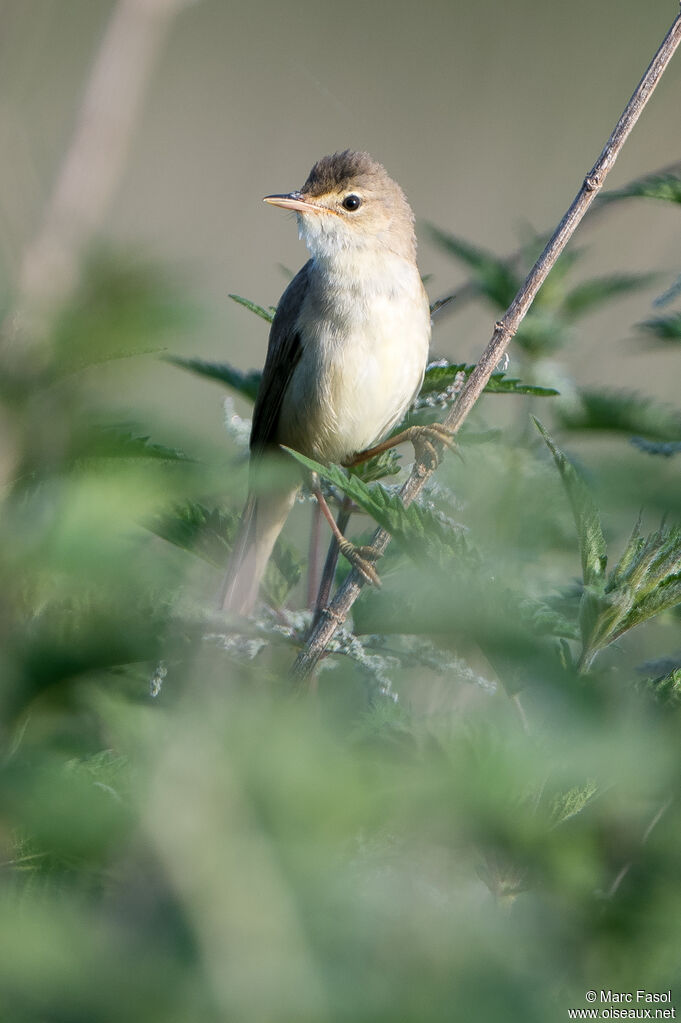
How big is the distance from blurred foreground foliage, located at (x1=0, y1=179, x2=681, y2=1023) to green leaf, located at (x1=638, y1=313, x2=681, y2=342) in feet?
0.44

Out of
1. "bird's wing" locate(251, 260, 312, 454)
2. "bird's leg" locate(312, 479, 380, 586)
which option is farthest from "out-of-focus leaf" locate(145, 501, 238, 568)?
"bird's wing" locate(251, 260, 312, 454)

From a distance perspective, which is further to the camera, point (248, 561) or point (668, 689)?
point (248, 561)

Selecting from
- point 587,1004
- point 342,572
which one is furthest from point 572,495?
point 342,572

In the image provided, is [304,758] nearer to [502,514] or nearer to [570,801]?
[570,801]

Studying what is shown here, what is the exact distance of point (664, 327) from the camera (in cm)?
145

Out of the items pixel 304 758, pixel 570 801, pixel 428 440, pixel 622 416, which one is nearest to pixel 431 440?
pixel 428 440

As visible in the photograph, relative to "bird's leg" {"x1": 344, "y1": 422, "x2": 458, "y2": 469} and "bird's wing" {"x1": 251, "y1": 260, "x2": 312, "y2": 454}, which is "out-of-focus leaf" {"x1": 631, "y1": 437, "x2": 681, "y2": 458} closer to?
"bird's leg" {"x1": 344, "y1": 422, "x2": 458, "y2": 469}

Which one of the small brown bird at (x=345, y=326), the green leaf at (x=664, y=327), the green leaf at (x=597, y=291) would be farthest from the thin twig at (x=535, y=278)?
the small brown bird at (x=345, y=326)

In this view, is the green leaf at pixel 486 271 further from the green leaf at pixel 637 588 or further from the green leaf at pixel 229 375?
the green leaf at pixel 637 588

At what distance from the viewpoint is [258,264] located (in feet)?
14.7

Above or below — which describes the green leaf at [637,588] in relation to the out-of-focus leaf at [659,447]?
below

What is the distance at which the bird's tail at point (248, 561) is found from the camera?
5.25ft

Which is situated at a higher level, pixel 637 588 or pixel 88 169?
pixel 88 169

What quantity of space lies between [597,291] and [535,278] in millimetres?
657
